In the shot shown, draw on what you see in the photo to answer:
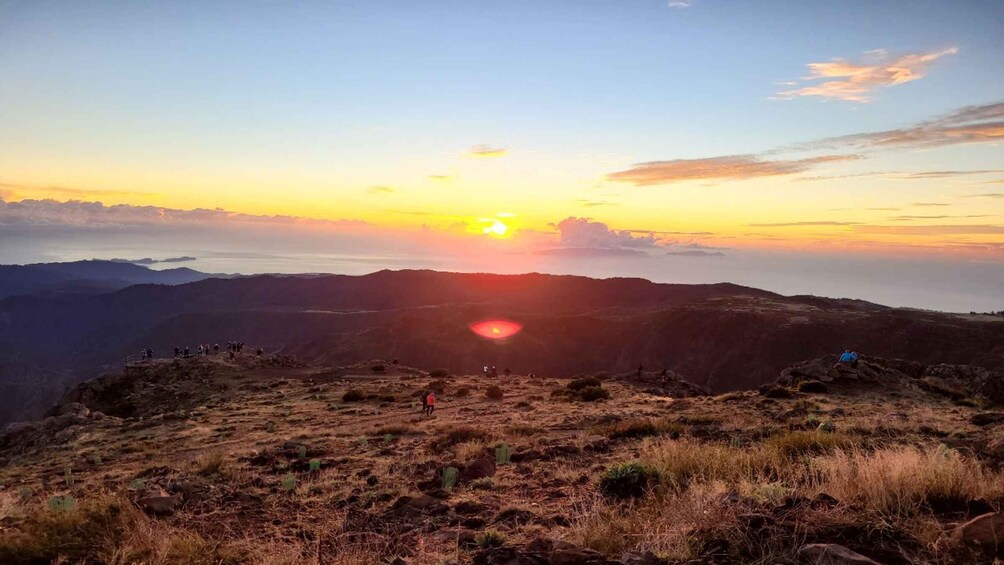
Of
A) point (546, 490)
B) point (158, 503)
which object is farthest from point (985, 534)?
point (158, 503)

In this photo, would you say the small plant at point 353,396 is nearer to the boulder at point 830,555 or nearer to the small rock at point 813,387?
the small rock at point 813,387

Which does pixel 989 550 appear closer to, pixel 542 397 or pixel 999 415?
pixel 999 415

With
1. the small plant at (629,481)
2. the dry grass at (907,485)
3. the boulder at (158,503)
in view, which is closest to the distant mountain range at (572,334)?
the small plant at (629,481)

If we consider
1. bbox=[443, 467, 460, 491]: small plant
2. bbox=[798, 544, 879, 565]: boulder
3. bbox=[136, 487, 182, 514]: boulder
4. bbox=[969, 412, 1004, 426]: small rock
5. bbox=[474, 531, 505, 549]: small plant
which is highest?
bbox=[798, 544, 879, 565]: boulder

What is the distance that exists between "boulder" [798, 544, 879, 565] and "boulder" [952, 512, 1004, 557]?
970 mm

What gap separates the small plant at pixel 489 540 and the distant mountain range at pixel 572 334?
77.1 m

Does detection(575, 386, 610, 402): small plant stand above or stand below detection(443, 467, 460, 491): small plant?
below

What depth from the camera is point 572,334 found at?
106000 mm

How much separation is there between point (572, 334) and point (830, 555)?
103 metres

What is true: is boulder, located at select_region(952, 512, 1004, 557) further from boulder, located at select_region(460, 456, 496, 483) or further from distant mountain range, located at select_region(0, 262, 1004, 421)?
distant mountain range, located at select_region(0, 262, 1004, 421)

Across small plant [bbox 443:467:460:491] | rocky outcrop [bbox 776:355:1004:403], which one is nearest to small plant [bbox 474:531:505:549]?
small plant [bbox 443:467:460:491]

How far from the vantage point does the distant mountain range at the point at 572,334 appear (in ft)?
247

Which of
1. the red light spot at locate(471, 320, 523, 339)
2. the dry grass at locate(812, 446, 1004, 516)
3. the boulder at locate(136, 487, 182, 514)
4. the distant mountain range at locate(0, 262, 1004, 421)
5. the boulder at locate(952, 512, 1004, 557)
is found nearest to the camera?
the boulder at locate(952, 512, 1004, 557)

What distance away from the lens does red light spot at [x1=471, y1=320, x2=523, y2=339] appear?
104875 millimetres
